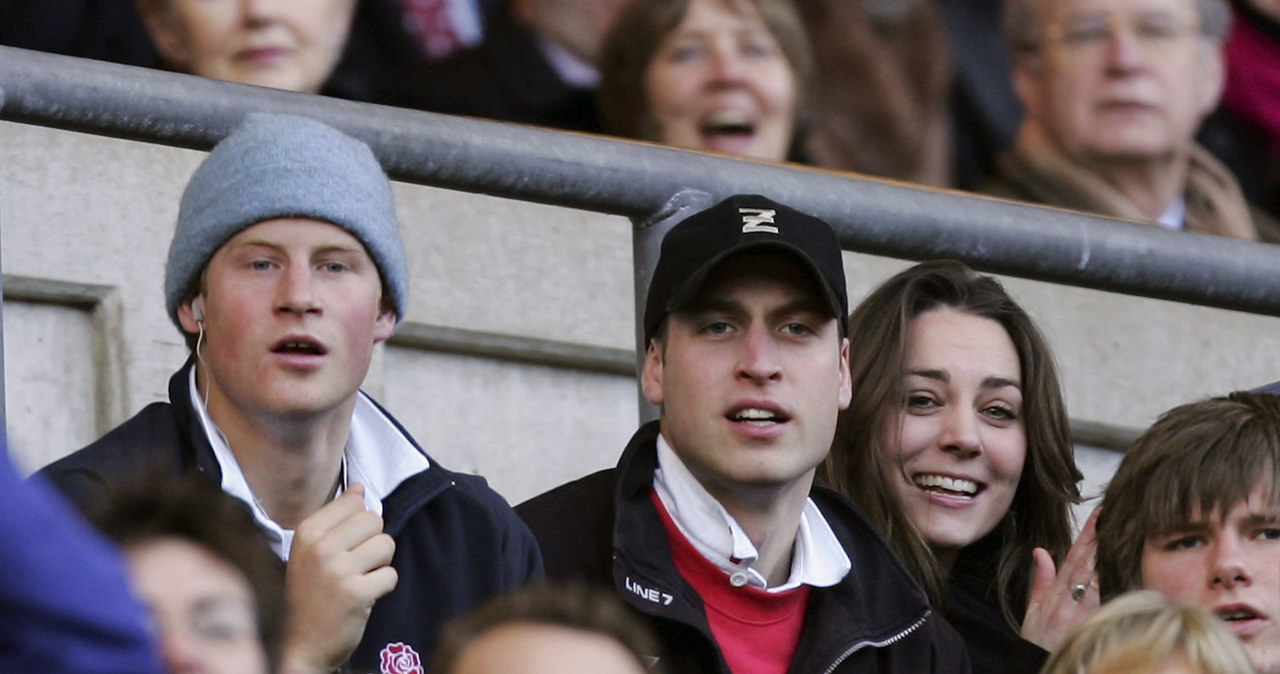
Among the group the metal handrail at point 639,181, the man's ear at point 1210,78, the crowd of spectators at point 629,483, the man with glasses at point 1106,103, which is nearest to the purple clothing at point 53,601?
the crowd of spectators at point 629,483

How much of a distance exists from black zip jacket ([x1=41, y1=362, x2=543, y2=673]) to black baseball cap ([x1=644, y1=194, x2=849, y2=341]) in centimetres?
37

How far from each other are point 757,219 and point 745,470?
0.34 m

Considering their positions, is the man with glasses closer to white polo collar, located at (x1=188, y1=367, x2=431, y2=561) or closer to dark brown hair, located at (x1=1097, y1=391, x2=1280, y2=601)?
dark brown hair, located at (x1=1097, y1=391, x2=1280, y2=601)

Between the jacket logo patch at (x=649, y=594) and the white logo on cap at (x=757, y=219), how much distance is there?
19.6 inches

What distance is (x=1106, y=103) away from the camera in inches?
240

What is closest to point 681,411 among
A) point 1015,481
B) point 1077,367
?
point 1015,481

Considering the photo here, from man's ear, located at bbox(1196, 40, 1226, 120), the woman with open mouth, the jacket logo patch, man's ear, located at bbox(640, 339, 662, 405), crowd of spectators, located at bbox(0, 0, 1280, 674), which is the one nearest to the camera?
crowd of spectators, located at bbox(0, 0, 1280, 674)

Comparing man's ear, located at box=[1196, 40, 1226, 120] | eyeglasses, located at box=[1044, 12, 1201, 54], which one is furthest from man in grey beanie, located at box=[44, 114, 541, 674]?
man's ear, located at box=[1196, 40, 1226, 120]

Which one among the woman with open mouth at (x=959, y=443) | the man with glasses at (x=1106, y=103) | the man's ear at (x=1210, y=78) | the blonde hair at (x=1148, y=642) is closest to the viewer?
the blonde hair at (x=1148, y=642)

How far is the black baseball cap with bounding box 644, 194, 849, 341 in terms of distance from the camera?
3473 millimetres

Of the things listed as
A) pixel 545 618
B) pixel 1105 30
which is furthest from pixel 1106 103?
pixel 545 618

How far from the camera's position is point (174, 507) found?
2266mm

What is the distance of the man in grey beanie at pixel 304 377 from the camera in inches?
131

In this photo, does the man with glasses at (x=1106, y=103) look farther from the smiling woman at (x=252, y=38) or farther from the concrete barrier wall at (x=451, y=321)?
the smiling woman at (x=252, y=38)
